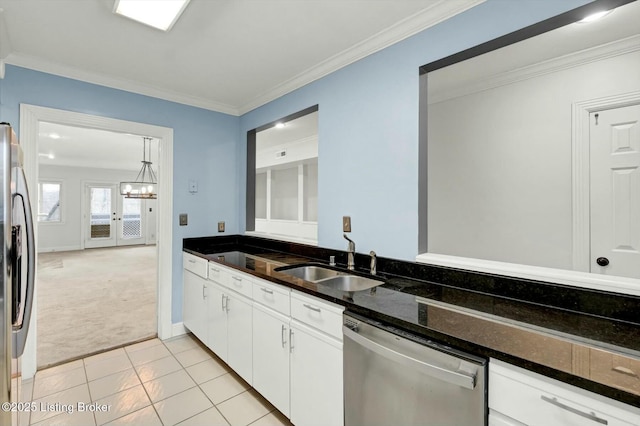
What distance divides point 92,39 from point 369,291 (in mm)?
2522

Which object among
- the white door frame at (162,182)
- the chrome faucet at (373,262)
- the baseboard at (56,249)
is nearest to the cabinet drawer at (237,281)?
the chrome faucet at (373,262)

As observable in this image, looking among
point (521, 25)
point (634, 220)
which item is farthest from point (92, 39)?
point (634, 220)

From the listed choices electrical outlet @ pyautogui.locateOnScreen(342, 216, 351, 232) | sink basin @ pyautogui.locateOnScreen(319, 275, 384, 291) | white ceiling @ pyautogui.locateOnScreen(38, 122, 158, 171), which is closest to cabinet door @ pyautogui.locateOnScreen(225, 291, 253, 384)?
sink basin @ pyautogui.locateOnScreen(319, 275, 384, 291)

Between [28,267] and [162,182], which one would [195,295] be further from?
[28,267]

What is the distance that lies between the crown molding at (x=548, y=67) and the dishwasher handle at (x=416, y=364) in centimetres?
255

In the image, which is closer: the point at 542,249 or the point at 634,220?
the point at 634,220

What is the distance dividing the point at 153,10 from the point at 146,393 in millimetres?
2573

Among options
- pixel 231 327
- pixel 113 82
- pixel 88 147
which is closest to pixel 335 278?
pixel 231 327

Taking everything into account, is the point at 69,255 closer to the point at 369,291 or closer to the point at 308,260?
the point at 308,260

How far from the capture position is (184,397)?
213 centimetres

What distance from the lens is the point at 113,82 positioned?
8.84 ft

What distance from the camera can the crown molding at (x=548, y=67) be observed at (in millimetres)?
2041

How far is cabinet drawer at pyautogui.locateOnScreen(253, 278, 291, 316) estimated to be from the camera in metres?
1.77

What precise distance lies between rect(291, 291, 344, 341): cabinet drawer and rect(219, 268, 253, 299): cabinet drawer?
1.67 ft
